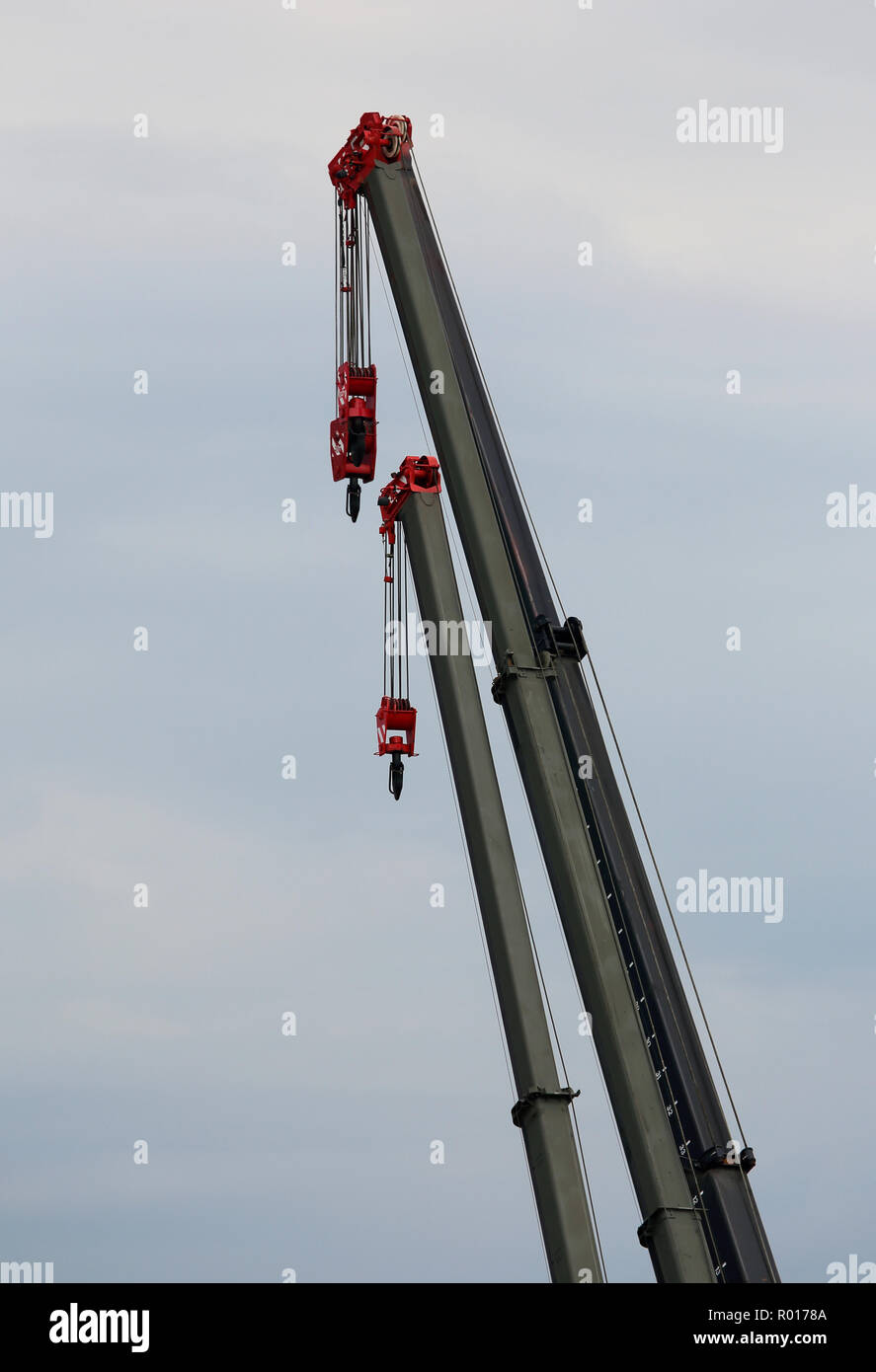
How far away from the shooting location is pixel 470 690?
78.1 feet

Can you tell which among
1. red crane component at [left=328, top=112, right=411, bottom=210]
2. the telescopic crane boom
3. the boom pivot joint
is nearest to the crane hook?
the telescopic crane boom

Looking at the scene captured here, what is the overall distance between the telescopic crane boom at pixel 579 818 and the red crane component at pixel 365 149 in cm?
3

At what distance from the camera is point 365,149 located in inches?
1062

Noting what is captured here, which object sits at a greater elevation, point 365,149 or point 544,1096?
point 365,149

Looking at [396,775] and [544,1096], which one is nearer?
[544,1096]

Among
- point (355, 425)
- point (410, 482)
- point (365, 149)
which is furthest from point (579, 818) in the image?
point (365, 149)

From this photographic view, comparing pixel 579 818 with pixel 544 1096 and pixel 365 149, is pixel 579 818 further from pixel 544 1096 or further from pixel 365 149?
pixel 365 149

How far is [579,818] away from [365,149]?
35.4 ft

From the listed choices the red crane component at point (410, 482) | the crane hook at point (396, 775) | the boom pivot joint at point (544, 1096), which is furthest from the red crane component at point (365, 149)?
the boom pivot joint at point (544, 1096)

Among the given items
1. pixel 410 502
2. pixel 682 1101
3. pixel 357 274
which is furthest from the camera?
pixel 357 274

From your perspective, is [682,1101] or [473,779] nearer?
[682,1101]
